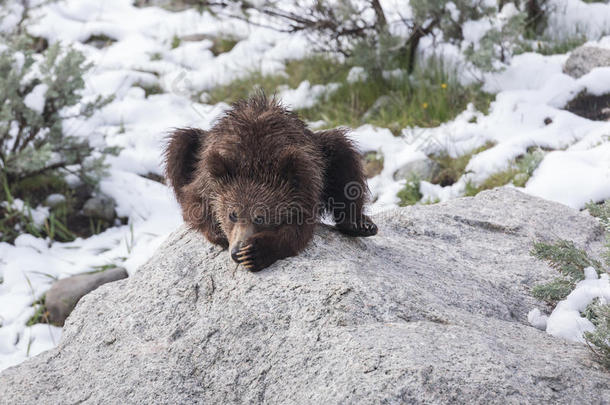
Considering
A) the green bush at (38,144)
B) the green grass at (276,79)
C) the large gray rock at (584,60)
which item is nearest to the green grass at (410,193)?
the large gray rock at (584,60)

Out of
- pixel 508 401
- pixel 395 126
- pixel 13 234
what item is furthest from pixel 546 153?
pixel 13 234

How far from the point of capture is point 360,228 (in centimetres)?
350

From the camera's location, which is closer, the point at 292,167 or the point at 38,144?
the point at 292,167

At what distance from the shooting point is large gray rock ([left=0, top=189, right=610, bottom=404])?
2.32 meters


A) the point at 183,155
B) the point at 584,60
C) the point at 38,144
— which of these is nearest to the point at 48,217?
the point at 38,144

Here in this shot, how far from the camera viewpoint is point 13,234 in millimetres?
5863

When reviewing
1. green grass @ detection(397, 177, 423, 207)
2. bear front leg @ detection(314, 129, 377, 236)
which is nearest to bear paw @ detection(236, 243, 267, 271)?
bear front leg @ detection(314, 129, 377, 236)

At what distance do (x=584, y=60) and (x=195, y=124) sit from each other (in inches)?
170

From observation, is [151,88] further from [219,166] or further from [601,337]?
[601,337]

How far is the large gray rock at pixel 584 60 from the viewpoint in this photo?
6.44m

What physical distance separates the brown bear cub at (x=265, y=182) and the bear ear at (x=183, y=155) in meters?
0.03

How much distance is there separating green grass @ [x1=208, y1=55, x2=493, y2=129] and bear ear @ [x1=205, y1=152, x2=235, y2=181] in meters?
3.70

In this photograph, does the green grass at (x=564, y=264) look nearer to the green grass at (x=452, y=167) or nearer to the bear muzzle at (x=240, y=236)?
the bear muzzle at (x=240, y=236)

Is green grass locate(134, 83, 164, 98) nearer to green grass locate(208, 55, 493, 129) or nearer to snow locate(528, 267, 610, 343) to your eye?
green grass locate(208, 55, 493, 129)
